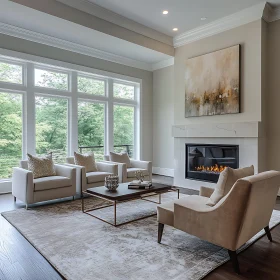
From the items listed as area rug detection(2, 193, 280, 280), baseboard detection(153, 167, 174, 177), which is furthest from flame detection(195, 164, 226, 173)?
area rug detection(2, 193, 280, 280)

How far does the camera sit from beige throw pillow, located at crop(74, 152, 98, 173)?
5254 mm

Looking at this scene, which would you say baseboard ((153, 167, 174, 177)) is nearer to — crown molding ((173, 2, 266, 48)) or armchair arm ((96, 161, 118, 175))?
armchair arm ((96, 161, 118, 175))

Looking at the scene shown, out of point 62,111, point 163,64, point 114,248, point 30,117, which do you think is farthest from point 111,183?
point 163,64

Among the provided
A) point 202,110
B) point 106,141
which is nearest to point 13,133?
point 106,141

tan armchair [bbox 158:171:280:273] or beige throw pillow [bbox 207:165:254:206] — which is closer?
tan armchair [bbox 158:171:280:273]

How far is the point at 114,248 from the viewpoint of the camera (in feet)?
8.68

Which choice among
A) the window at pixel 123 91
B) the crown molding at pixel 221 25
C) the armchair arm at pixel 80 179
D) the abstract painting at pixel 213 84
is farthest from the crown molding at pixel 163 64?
the armchair arm at pixel 80 179

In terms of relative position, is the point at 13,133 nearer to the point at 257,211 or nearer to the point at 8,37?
the point at 8,37

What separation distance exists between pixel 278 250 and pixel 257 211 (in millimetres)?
681

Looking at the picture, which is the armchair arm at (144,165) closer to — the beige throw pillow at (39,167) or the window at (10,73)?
the beige throw pillow at (39,167)

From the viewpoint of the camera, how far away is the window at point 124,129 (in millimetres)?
7207

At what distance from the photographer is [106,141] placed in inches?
272

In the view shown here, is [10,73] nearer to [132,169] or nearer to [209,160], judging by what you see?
[132,169]

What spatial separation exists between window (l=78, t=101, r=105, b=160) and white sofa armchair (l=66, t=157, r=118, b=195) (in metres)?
1.13
